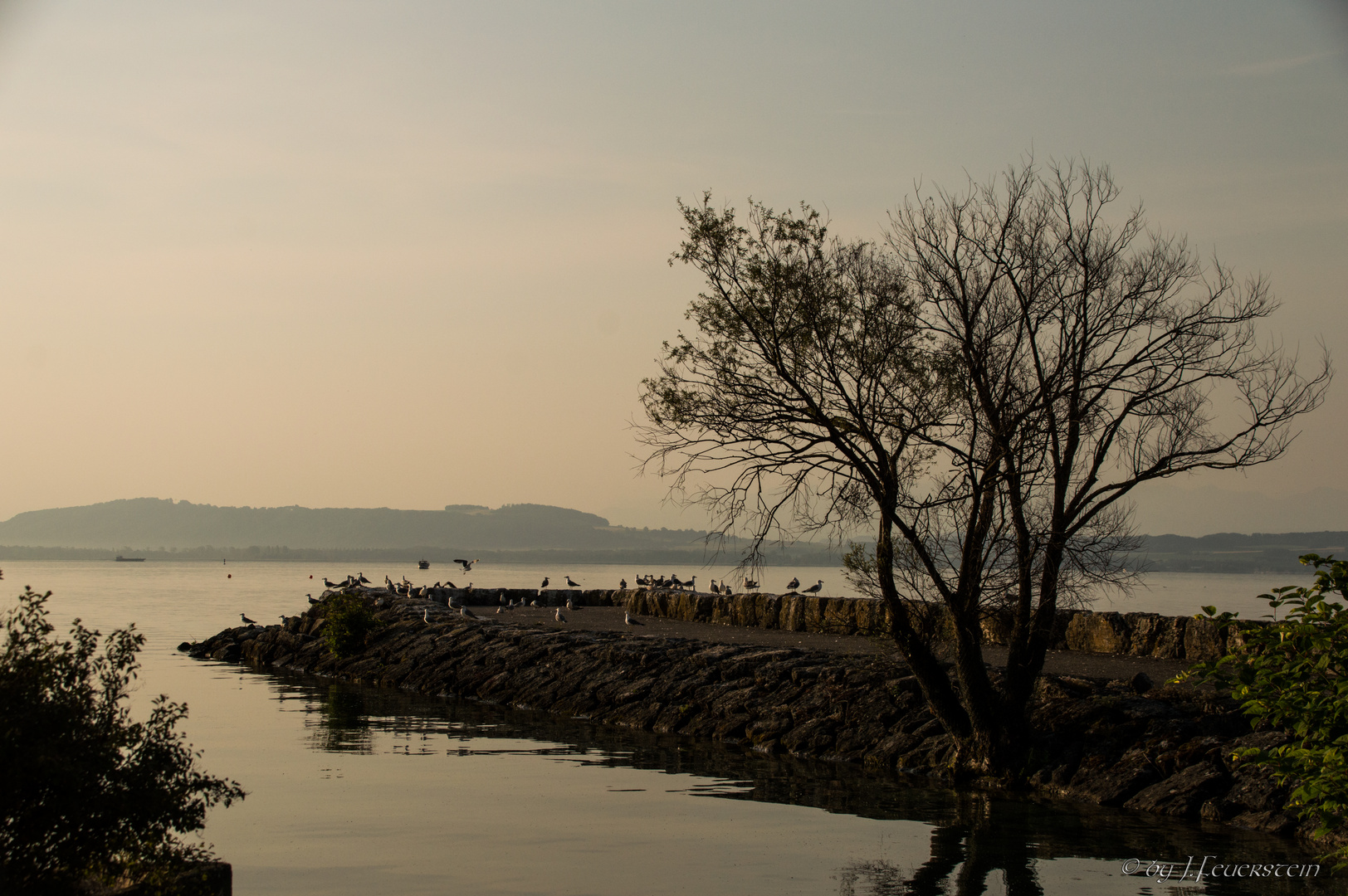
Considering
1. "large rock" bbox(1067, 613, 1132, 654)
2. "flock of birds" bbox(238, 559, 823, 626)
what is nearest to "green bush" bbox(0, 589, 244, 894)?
"large rock" bbox(1067, 613, 1132, 654)

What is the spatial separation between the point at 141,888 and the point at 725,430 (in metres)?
9.08

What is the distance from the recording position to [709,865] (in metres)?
10.3

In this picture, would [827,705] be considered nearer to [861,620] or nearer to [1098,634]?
[1098,634]

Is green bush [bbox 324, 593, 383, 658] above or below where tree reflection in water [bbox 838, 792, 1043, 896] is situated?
above

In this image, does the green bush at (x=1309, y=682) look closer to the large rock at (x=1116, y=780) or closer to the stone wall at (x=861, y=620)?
the large rock at (x=1116, y=780)

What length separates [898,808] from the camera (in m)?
12.9

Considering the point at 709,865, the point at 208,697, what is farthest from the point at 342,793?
the point at 208,697

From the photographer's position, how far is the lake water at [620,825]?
980cm

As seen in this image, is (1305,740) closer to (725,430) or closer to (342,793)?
(725,430)

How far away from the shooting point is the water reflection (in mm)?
9875

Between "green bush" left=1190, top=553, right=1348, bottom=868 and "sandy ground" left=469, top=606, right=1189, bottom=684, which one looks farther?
"sandy ground" left=469, top=606, right=1189, bottom=684

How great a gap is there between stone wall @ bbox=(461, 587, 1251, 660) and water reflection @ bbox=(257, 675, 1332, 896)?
2.34 m
